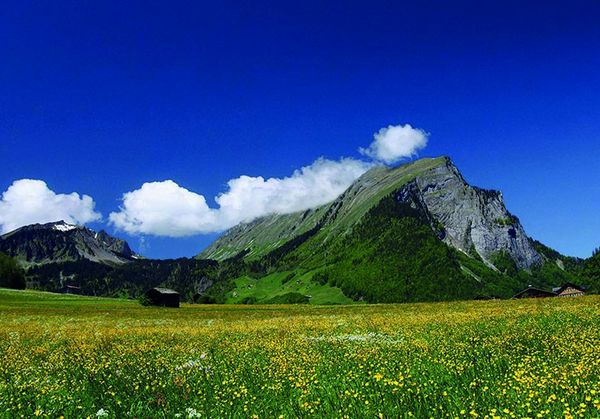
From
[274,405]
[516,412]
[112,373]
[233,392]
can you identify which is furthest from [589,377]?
[112,373]

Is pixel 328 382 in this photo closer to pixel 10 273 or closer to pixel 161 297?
pixel 161 297

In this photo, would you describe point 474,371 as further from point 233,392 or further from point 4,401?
point 4,401

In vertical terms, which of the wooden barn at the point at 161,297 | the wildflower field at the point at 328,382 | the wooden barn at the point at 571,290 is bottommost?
the wooden barn at the point at 161,297

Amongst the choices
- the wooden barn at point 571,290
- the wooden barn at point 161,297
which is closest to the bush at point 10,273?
the wooden barn at point 161,297

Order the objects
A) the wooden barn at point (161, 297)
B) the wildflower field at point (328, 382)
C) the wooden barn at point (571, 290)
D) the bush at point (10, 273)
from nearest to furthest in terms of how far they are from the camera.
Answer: the wildflower field at point (328, 382) < the wooden barn at point (161, 297) < the wooden barn at point (571, 290) < the bush at point (10, 273)

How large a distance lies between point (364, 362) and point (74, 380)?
8099 mm

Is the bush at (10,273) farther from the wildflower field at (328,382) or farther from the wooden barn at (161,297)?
the wildflower field at (328,382)

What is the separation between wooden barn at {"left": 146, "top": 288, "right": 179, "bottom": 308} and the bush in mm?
85767

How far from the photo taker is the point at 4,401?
974cm

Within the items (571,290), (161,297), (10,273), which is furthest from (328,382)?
(10,273)

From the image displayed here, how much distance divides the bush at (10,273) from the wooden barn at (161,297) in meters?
85.8

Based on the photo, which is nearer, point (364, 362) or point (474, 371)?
point (474, 371)

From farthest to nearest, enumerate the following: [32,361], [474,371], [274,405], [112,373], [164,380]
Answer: [32,361], [112,373], [164,380], [474,371], [274,405]

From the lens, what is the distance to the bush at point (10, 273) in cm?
17675
